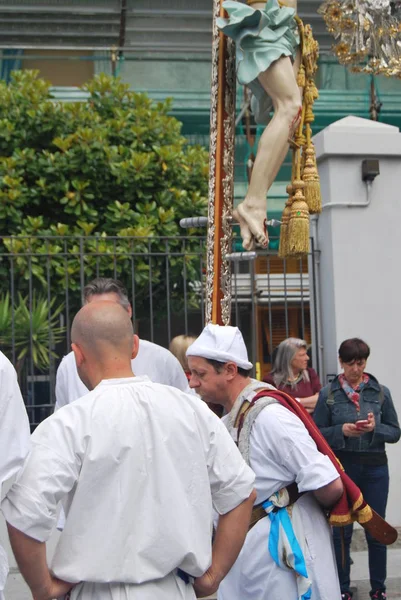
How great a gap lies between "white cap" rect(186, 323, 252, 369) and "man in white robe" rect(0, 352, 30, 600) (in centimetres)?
108

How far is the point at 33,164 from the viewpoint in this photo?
1122 cm

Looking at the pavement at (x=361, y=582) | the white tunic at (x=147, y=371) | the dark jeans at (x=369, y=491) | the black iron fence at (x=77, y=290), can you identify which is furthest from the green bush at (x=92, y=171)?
the white tunic at (x=147, y=371)

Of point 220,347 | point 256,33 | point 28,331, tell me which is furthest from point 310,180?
point 28,331

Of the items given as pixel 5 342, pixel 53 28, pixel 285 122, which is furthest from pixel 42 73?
pixel 285 122

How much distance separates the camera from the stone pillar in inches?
318

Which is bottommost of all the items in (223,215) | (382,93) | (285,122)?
(223,215)

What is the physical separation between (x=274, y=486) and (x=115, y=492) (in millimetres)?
1254

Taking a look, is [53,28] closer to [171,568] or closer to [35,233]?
[35,233]

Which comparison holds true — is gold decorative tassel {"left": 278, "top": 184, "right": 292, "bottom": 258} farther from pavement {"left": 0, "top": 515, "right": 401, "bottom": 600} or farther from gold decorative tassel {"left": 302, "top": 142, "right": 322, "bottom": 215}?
pavement {"left": 0, "top": 515, "right": 401, "bottom": 600}

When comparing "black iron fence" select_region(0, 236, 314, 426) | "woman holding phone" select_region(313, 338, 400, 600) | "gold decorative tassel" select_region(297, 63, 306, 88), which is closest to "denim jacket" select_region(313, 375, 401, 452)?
"woman holding phone" select_region(313, 338, 400, 600)

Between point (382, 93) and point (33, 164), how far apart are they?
817cm

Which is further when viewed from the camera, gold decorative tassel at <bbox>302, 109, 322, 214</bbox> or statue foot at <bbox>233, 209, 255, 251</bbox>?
gold decorative tassel at <bbox>302, 109, 322, 214</bbox>

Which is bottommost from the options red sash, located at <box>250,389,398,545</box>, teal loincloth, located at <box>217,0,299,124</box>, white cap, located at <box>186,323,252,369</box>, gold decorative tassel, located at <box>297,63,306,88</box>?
red sash, located at <box>250,389,398,545</box>

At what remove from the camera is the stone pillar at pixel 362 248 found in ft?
26.5
